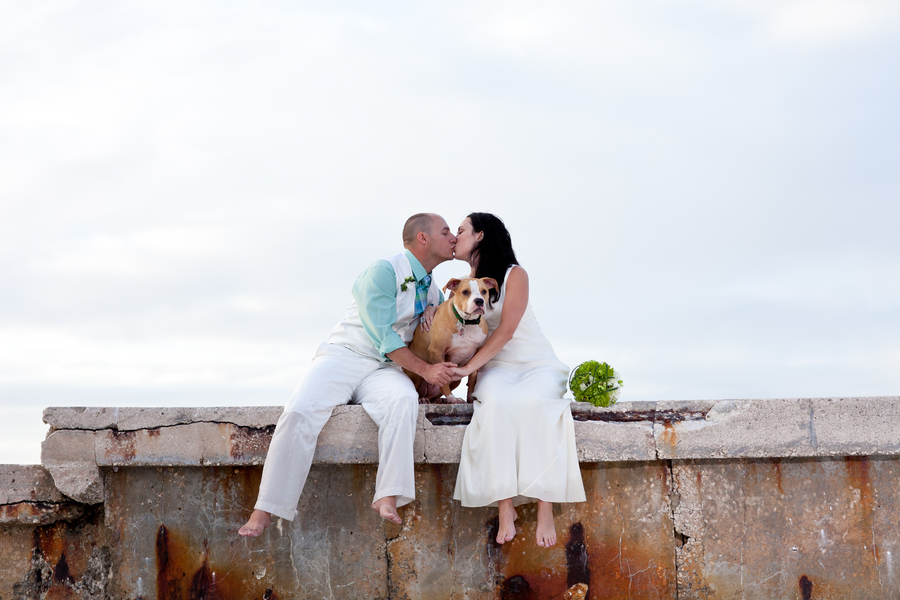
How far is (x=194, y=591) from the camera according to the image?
3.81m

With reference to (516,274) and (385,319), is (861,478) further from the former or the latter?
(385,319)

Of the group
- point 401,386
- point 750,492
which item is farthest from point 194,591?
point 750,492

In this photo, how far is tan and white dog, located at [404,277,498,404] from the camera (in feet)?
12.4

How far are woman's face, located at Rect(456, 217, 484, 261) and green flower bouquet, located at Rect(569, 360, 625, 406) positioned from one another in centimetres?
95

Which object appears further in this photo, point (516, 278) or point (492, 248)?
point (492, 248)

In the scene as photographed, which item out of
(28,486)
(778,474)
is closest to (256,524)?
(28,486)

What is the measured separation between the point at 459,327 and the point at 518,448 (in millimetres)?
729

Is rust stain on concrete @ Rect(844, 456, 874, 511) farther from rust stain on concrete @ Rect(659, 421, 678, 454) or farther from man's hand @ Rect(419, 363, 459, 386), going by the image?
man's hand @ Rect(419, 363, 459, 386)

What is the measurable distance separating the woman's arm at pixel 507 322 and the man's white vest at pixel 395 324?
1.50 ft

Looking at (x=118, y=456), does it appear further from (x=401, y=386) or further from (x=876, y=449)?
(x=876, y=449)

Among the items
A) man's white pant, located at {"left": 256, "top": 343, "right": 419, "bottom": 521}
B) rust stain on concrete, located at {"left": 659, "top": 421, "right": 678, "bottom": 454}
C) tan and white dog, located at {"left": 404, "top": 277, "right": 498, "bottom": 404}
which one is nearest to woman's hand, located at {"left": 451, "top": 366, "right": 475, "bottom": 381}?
tan and white dog, located at {"left": 404, "top": 277, "right": 498, "bottom": 404}

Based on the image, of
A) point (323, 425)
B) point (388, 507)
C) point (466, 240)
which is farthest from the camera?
point (466, 240)

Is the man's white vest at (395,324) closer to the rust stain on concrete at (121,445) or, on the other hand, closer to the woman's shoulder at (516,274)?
the woman's shoulder at (516,274)

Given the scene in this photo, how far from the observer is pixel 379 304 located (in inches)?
151
